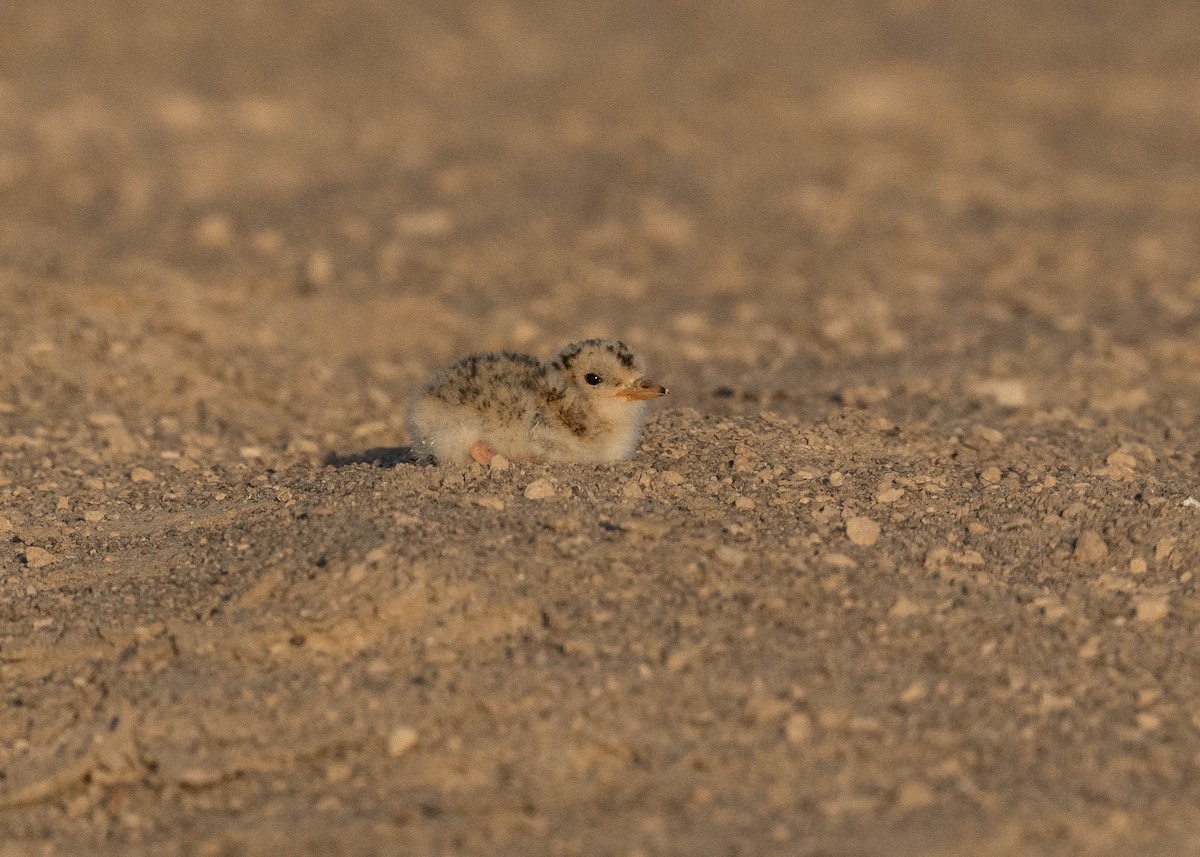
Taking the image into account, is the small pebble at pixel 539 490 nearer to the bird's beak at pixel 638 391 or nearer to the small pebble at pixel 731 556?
the bird's beak at pixel 638 391

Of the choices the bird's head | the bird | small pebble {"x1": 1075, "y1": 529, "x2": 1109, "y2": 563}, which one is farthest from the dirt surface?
the bird's head

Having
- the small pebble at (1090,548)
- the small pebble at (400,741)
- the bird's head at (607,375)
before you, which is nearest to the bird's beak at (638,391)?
the bird's head at (607,375)

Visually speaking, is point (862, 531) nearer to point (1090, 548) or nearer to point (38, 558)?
point (1090, 548)

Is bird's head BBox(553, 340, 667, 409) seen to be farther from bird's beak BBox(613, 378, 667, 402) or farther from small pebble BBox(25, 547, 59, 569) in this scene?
small pebble BBox(25, 547, 59, 569)

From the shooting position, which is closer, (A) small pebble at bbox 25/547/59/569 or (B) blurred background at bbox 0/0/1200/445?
(A) small pebble at bbox 25/547/59/569

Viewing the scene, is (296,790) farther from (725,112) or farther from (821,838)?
(725,112)

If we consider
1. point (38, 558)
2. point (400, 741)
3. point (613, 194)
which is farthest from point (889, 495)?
point (613, 194)
